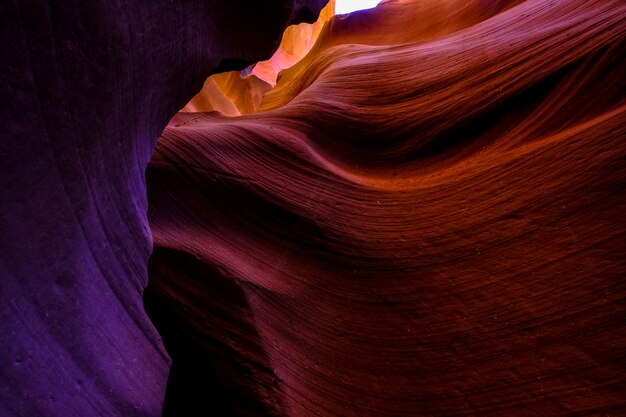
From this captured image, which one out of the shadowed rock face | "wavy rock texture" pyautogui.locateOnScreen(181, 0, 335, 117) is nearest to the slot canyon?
the shadowed rock face

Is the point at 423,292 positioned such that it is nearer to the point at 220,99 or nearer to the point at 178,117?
the point at 178,117

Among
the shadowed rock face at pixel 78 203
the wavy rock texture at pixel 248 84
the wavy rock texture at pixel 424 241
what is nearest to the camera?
the shadowed rock face at pixel 78 203

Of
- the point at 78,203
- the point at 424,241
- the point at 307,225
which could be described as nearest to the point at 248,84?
the point at 307,225

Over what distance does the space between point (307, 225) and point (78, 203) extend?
124 cm

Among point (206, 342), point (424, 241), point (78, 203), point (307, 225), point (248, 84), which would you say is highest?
point (248, 84)

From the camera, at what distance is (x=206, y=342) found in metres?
1.87

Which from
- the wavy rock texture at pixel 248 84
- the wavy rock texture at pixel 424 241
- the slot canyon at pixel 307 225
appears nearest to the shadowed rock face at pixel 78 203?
the slot canyon at pixel 307 225

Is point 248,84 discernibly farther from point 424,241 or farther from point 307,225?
point 424,241

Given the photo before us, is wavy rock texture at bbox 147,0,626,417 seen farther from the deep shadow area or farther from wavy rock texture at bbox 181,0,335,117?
wavy rock texture at bbox 181,0,335,117

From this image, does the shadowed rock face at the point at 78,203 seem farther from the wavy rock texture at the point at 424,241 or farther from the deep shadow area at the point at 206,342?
the wavy rock texture at the point at 424,241

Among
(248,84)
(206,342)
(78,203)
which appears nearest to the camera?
(78,203)

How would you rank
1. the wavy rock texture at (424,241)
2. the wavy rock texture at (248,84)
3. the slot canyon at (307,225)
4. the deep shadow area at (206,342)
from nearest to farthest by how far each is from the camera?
the slot canyon at (307,225)
the wavy rock texture at (424,241)
the deep shadow area at (206,342)
the wavy rock texture at (248,84)

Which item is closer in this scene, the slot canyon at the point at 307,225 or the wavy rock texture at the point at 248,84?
the slot canyon at the point at 307,225

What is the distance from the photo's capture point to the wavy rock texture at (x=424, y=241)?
1.53 m
